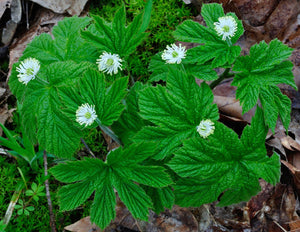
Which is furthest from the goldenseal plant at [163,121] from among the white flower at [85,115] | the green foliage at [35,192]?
the green foliage at [35,192]

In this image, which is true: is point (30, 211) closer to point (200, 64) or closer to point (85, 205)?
point (85, 205)

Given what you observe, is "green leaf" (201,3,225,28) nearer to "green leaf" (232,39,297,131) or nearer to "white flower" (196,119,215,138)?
"green leaf" (232,39,297,131)

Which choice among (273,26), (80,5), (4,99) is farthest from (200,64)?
(4,99)

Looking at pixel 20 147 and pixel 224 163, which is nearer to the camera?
pixel 224 163

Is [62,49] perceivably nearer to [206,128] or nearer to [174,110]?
[174,110]

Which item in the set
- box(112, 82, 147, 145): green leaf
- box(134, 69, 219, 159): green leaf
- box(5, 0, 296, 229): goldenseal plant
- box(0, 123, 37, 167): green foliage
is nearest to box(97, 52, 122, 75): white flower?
box(5, 0, 296, 229): goldenseal plant

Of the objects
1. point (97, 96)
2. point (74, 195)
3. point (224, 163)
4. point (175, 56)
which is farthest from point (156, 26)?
point (74, 195)

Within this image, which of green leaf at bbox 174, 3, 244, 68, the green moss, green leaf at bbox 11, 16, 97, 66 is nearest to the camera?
green leaf at bbox 174, 3, 244, 68

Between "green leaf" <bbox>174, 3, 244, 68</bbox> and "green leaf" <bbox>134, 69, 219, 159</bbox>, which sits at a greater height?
"green leaf" <bbox>174, 3, 244, 68</bbox>
